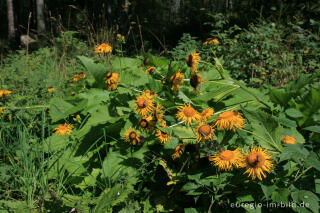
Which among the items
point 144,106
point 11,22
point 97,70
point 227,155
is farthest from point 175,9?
point 227,155

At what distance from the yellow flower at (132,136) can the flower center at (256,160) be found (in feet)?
2.02

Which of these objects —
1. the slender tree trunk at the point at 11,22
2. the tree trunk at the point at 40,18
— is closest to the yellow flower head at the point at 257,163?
the tree trunk at the point at 40,18

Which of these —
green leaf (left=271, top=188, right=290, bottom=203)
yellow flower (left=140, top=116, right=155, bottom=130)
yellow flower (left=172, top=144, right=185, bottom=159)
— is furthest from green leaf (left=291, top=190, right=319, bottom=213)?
yellow flower (left=140, top=116, right=155, bottom=130)

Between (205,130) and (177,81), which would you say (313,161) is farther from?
(177,81)

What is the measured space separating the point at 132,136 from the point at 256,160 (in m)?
0.66

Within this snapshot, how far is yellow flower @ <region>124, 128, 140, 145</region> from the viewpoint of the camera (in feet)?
4.46

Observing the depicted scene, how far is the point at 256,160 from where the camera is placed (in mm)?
933

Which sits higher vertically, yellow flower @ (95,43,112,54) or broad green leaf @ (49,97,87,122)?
yellow flower @ (95,43,112,54)

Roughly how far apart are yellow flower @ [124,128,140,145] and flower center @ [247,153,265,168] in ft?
2.02

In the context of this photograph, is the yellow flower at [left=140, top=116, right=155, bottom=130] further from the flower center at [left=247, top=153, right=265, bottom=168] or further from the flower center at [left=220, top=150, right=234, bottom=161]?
the flower center at [left=247, top=153, right=265, bottom=168]

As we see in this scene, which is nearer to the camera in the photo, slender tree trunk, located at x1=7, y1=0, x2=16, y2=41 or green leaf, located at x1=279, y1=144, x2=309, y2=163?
green leaf, located at x1=279, y1=144, x2=309, y2=163

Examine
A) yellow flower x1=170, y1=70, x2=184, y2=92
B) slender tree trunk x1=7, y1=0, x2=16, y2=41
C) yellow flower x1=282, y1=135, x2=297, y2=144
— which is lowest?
slender tree trunk x1=7, y1=0, x2=16, y2=41

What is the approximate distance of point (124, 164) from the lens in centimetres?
146

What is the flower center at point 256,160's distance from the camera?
36.8 inches
